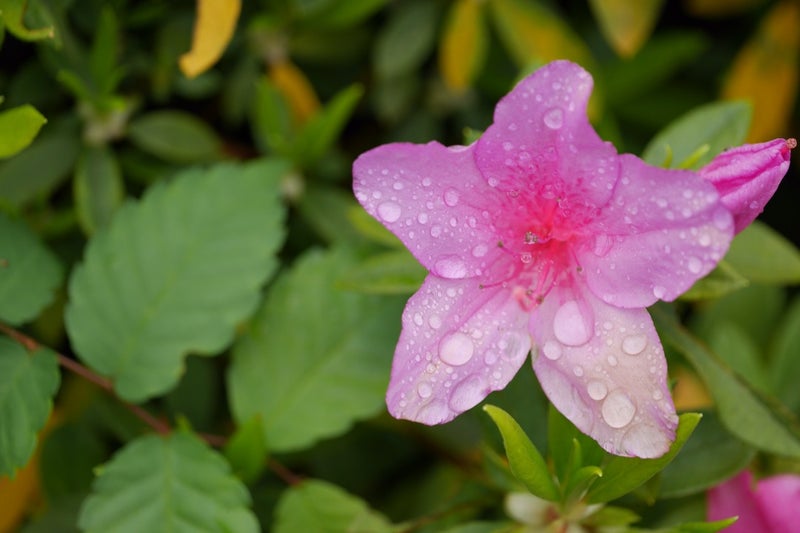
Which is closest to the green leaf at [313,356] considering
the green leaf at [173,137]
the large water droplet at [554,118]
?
the green leaf at [173,137]

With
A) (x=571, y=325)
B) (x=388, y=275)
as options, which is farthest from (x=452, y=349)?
(x=388, y=275)

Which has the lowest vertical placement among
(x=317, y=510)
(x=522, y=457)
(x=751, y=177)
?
(x=317, y=510)

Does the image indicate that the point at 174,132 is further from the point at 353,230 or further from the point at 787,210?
the point at 787,210

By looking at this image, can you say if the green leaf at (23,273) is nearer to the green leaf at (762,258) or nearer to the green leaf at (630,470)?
the green leaf at (630,470)

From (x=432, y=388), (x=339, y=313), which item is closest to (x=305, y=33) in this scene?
(x=339, y=313)

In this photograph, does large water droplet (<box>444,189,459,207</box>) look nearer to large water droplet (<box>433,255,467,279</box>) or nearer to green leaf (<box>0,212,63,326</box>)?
large water droplet (<box>433,255,467,279</box>)

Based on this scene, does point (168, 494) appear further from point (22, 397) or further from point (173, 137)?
point (173, 137)
